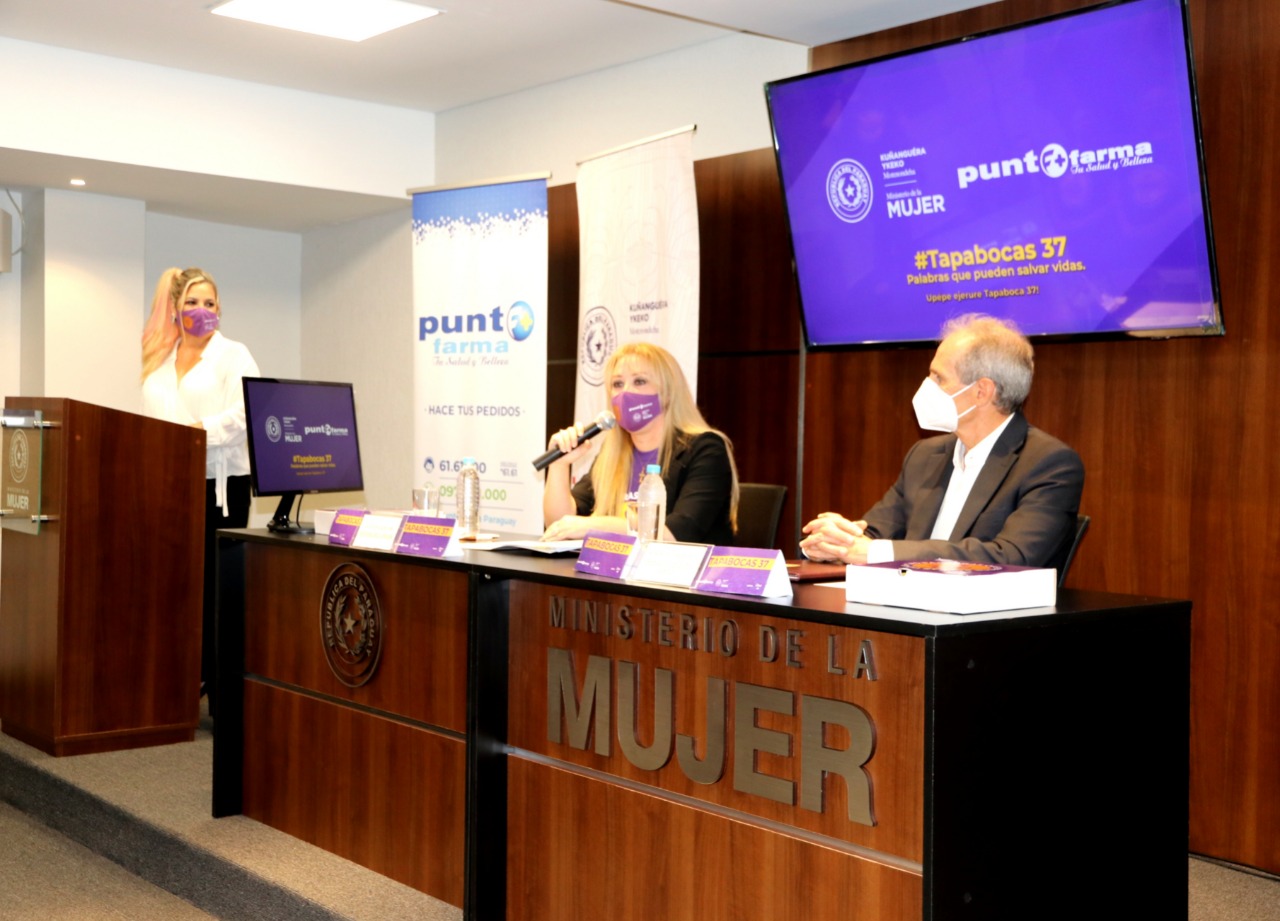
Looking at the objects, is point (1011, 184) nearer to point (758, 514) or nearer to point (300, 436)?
point (758, 514)

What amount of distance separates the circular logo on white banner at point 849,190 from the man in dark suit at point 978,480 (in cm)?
122

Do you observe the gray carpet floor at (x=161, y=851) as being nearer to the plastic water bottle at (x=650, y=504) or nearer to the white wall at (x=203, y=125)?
the plastic water bottle at (x=650, y=504)

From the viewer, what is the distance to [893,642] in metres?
1.99

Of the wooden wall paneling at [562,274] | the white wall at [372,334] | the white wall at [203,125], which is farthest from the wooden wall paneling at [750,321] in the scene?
the white wall at [372,334]

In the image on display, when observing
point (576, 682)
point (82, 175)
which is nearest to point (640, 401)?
point (576, 682)

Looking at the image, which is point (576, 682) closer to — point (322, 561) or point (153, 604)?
point (322, 561)

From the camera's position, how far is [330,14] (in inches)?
208

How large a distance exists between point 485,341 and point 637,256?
Answer: 1.02 meters

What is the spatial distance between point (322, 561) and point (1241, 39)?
278 centimetres

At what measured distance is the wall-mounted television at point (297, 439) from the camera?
351 centimetres

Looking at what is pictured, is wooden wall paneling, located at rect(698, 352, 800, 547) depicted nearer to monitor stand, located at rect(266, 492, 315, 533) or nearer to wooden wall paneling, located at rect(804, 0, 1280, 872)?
wooden wall paneling, located at rect(804, 0, 1280, 872)

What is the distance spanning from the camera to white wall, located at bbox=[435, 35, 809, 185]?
5.25m

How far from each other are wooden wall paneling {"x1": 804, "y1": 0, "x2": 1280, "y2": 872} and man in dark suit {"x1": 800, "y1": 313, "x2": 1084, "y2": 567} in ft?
3.05

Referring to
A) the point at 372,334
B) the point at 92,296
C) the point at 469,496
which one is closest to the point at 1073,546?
the point at 469,496
